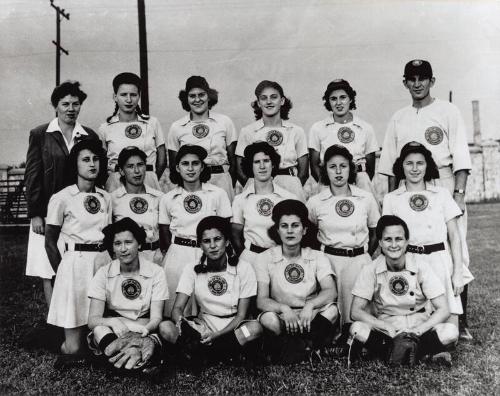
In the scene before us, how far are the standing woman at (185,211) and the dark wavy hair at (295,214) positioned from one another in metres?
0.45

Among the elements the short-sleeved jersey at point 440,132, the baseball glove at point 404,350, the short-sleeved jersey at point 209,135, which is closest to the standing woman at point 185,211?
the short-sleeved jersey at point 209,135

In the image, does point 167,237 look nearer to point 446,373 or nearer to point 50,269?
point 50,269

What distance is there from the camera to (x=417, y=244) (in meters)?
3.96

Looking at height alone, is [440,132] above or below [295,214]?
above

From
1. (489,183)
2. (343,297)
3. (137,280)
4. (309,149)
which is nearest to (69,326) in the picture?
(137,280)

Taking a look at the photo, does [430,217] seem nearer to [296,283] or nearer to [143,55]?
[296,283]

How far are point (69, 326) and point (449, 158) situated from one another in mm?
3248

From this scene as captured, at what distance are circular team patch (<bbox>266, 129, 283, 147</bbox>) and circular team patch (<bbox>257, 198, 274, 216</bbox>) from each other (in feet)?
2.18

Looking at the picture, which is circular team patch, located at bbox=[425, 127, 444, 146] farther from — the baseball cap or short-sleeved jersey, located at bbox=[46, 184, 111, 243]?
short-sleeved jersey, located at bbox=[46, 184, 111, 243]

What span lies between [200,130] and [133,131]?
58cm

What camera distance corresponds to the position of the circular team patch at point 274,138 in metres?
4.68

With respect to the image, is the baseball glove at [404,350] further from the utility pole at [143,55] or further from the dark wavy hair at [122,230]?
the utility pole at [143,55]

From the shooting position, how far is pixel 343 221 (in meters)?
4.09

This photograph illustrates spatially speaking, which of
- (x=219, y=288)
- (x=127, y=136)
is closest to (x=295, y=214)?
(x=219, y=288)
